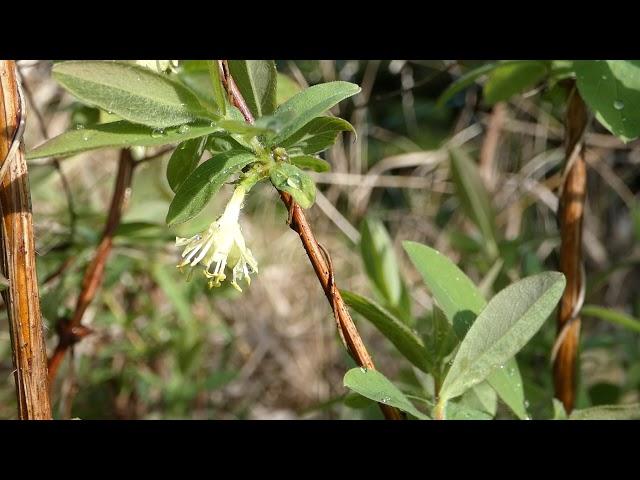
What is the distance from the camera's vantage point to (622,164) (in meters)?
2.27

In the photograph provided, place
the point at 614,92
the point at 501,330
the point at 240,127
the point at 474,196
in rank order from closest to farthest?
the point at 240,127 → the point at 501,330 → the point at 614,92 → the point at 474,196

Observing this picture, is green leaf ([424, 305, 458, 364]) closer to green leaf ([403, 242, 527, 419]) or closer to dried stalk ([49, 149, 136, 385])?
green leaf ([403, 242, 527, 419])

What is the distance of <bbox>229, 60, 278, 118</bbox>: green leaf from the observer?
1.65 ft

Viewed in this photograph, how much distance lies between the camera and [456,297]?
605mm

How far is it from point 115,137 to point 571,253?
512 mm

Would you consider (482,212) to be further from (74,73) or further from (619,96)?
(74,73)

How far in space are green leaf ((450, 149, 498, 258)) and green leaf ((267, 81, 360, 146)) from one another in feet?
2.43

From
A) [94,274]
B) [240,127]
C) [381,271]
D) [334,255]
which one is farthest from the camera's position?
[334,255]

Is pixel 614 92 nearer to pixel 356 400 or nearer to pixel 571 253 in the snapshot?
pixel 571 253

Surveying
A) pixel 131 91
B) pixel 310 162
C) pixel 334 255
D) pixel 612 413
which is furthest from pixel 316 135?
pixel 334 255

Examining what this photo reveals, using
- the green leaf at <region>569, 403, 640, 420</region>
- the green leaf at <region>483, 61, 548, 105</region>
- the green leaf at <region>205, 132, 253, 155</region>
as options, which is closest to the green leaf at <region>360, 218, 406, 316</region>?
the green leaf at <region>483, 61, 548, 105</region>

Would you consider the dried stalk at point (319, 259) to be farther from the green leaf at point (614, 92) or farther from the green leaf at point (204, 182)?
the green leaf at point (614, 92)

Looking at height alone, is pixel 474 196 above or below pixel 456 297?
above
